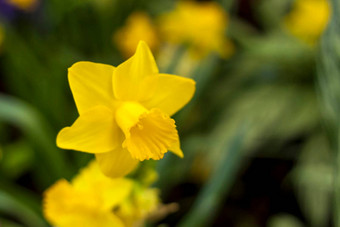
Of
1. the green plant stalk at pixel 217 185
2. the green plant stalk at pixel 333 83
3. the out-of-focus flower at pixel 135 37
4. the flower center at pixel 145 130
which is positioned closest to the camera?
the flower center at pixel 145 130

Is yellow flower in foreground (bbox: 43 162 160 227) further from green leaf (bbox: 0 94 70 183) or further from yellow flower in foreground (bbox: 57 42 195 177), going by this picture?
green leaf (bbox: 0 94 70 183)

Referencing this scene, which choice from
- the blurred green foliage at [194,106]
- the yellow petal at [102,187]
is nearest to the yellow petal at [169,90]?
the yellow petal at [102,187]

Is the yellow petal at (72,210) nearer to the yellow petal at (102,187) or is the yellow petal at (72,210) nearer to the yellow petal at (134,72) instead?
the yellow petal at (102,187)

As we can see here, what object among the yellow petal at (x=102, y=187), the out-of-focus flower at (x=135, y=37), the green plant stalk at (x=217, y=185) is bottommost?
the green plant stalk at (x=217, y=185)

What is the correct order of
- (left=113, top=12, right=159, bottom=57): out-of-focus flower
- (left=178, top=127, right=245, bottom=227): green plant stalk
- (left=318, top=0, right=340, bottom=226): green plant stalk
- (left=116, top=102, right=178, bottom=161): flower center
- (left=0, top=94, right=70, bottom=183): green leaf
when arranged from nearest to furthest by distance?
(left=116, top=102, right=178, bottom=161): flower center → (left=318, top=0, right=340, bottom=226): green plant stalk → (left=178, top=127, right=245, bottom=227): green plant stalk → (left=0, top=94, right=70, bottom=183): green leaf → (left=113, top=12, right=159, bottom=57): out-of-focus flower

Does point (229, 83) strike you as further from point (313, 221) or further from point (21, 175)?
point (21, 175)

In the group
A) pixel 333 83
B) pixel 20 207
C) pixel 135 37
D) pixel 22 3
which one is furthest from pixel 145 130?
pixel 22 3

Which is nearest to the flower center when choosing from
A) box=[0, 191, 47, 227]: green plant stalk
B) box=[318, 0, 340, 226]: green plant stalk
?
box=[318, 0, 340, 226]: green plant stalk
